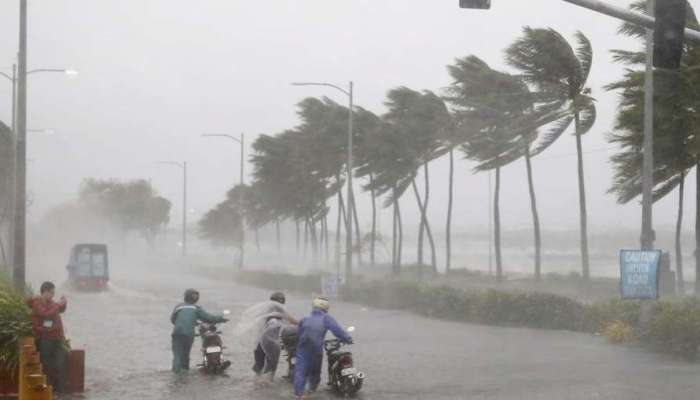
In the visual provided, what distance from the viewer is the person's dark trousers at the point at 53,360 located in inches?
584

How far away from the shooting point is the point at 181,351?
687 inches

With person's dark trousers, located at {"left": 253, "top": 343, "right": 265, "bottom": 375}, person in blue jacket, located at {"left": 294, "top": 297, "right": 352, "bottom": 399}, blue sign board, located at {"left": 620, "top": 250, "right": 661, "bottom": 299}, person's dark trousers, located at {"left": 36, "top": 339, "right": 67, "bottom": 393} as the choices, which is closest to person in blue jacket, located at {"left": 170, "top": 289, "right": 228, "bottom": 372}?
person's dark trousers, located at {"left": 253, "top": 343, "right": 265, "bottom": 375}

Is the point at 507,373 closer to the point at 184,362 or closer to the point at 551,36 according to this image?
the point at 184,362

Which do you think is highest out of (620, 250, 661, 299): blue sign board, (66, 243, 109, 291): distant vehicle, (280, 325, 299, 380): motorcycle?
(620, 250, 661, 299): blue sign board

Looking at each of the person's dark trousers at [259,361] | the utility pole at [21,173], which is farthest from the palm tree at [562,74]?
the person's dark trousers at [259,361]

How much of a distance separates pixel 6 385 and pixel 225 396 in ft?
9.64

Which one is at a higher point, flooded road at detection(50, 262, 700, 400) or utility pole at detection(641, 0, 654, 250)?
utility pole at detection(641, 0, 654, 250)

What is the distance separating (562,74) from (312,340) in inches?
1038

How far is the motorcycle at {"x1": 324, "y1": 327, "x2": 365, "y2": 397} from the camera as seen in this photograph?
588 inches

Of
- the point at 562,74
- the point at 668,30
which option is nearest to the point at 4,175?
the point at 562,74

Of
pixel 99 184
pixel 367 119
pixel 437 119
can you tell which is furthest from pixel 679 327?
pixel 99 184

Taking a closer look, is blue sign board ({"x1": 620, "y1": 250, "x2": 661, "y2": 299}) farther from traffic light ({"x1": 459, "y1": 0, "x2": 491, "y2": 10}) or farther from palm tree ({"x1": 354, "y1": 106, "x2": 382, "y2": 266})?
Answer: palm tree ({"x1": 354, "y1": 106, "x2": 382, "y2": 266})

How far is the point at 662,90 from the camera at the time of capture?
2917cm

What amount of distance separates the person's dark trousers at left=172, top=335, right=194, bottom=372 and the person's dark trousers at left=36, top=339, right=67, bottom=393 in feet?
7.81
